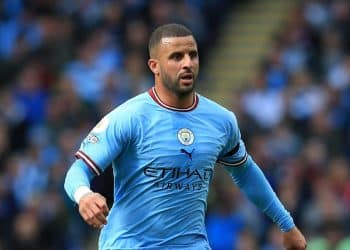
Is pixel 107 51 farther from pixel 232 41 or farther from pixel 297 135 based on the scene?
pixel 297 135

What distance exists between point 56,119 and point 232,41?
13.1 feet

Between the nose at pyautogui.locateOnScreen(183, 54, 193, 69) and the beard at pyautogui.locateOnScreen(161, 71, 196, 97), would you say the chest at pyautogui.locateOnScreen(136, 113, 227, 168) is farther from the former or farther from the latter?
the nose at pyautogui.locateOnScreen(183, 54, 193, 69)

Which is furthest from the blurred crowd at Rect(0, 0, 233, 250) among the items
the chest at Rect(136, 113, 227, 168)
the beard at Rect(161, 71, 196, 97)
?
the beard at Rect(161, 71, 196, 97)

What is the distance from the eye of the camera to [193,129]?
7594mm

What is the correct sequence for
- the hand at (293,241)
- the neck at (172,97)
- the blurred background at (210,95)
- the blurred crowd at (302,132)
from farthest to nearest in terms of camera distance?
1. the blurred background at (210,95)
2. the blurred crowd at (302,132)
3. the hand at (293,241)
4. the neck at (172,97)

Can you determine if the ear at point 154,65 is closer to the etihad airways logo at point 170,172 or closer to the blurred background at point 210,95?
the etihad airways logo at point 170,172

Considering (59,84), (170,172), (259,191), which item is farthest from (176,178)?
(59,84)

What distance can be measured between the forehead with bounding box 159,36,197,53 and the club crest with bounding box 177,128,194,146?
1.61ft

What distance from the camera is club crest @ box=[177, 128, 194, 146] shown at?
7.50m

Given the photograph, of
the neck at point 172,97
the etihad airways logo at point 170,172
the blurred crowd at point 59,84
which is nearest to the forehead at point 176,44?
the neck at point 172,97

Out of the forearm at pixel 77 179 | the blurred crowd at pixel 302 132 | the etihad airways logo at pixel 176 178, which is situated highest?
the forearm at pixel 77 179

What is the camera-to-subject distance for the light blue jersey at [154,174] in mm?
7391

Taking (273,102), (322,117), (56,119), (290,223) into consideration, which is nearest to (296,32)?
(273,102)

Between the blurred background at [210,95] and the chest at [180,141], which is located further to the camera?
the blurred background at [210,95]
